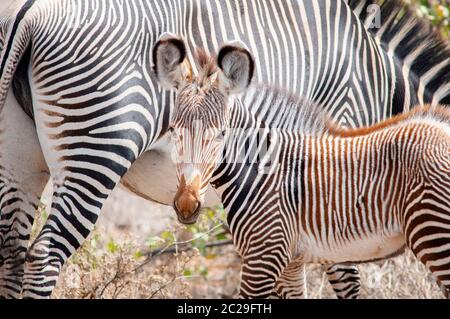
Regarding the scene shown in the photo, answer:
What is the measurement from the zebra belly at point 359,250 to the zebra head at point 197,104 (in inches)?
36.4

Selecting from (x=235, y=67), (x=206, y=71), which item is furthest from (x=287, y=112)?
(x=206, y=71)

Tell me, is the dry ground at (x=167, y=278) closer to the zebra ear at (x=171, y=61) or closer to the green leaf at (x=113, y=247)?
the green leaf at (x=113, y=247)

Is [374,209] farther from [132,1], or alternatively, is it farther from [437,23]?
[437,23]

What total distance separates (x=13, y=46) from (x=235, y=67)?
1661 mm

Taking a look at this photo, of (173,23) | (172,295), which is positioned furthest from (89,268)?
(173,23)

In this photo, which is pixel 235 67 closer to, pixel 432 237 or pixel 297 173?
pixel 297 173

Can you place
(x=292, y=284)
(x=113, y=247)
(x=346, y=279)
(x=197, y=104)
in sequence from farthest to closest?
(x=113, y=247) < (x=346, y=279) < (x=292, y=284) < (x=197, y=104)

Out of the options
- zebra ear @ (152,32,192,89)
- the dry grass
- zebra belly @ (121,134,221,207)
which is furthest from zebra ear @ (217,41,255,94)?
the dry grass

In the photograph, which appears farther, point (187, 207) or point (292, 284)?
point (292, 284)

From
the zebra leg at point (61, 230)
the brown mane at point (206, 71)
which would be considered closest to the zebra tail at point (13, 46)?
the zebra leg at point (61, 230)

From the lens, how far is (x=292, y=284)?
7.00 metres

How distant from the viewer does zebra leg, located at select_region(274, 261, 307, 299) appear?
6.95 m

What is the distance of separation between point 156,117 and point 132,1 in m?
0.94

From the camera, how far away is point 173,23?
7188mm
